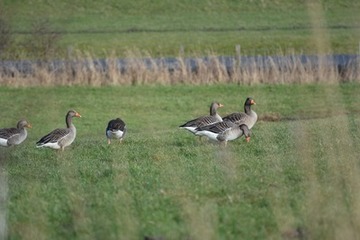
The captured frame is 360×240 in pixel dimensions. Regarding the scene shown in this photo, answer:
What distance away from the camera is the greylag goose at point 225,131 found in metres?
17.3

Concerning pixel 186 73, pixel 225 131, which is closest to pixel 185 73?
pixel 186 73

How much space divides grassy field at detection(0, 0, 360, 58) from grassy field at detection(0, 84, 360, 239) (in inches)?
1202

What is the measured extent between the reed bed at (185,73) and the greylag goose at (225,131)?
49.4ft

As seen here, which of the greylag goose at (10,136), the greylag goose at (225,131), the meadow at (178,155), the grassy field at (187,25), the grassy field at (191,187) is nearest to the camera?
the grassy field at (191,187)

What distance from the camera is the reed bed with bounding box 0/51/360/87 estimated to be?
3284cm

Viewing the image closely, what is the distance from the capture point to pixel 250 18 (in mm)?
66250

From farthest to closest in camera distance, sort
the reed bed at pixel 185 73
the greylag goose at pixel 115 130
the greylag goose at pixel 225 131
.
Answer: the reed bed at pixel 185 73, the greylag goose at pixel 115 130, the greylag goose at pixel 225 131

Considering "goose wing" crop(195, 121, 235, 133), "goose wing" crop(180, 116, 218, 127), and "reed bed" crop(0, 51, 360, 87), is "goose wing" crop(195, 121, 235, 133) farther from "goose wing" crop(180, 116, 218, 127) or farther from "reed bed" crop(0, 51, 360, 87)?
"reed bed" crop(0, 51, 360, 87)

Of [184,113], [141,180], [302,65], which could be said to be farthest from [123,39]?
[141,180]

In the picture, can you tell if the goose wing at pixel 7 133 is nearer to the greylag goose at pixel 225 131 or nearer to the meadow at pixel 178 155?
the meadow at pixel 178 155

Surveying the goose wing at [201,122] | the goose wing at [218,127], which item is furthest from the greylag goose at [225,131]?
the goose wing at [201,122]

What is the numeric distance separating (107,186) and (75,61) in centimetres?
2295

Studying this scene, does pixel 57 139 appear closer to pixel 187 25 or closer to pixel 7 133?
pixel 7 133

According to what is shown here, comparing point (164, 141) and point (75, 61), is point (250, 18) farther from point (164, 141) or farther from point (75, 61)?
point (164, 141)
